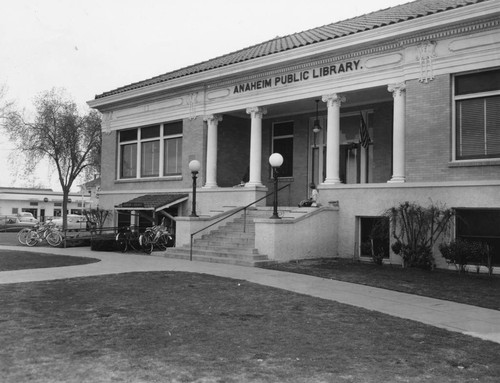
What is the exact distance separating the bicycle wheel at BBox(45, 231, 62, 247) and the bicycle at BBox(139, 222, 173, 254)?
4507mm

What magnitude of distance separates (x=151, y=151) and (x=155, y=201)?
12.4ft

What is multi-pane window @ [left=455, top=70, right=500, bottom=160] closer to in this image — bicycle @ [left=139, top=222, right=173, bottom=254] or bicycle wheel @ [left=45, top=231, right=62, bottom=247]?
bicycle @ [left=139, top=222, right=173, bottom=254]

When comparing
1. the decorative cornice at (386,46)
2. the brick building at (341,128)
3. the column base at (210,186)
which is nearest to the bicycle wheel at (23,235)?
the brick building at (341,128)

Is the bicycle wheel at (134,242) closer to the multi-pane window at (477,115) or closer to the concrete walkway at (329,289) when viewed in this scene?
the concrete walkway at (329,289)

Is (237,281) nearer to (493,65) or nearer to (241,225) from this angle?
(241,225)

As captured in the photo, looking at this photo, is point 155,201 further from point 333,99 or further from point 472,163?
point 472,163

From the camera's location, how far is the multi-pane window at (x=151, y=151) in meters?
23.2

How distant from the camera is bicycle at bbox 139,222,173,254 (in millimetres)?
18766

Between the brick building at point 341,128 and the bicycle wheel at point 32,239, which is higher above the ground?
the brick building at point 341,128

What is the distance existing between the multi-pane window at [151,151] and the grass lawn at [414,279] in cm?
992


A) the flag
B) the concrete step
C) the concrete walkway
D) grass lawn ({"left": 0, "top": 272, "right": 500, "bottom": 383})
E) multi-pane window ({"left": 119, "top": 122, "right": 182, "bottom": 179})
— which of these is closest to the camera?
grass lawn ({"left": 0, "top": 272, "right": 500, "bottom": 383})

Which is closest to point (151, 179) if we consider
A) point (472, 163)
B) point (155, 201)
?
point (155, 201)

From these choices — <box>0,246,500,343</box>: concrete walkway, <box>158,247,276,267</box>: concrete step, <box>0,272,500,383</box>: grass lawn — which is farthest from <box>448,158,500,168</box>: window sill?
<box>0,272,500,383</box>: grass lawn

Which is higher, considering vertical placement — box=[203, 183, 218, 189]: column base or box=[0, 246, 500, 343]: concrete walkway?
box=[203, 183, 218, 189]: column base
